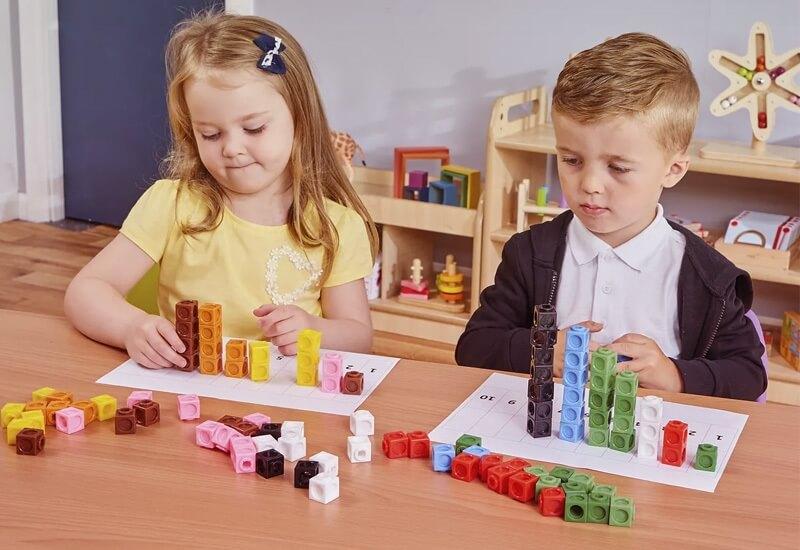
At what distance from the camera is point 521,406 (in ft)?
4.02

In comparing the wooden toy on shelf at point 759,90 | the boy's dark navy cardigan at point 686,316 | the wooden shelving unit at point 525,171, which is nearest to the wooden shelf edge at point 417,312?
the wooden shelving unit at point 525,171

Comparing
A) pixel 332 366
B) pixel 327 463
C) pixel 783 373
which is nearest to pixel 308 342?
pixel 332 366

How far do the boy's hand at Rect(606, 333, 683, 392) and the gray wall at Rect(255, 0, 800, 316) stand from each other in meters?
1.92

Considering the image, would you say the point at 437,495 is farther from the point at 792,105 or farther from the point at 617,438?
the point at 792,105

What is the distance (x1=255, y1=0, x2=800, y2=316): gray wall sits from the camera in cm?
306

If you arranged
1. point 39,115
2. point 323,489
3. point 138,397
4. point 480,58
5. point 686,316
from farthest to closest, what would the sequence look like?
point 39,115, point 480,58, point 686,316, point 138,397, point 323,489

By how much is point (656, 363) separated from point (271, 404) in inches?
18.3

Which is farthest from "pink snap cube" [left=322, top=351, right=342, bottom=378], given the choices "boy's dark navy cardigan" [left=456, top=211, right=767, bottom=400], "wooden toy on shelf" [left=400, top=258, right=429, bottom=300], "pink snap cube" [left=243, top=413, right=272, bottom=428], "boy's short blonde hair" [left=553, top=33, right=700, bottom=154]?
"wooden toy on shelf" [left=400, top=258, right=429, bottom=300]

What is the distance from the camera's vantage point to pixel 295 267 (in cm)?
169

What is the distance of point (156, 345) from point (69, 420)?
221mm

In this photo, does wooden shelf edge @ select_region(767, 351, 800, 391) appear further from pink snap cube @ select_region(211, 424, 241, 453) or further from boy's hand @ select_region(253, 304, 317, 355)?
pink snap cube @ select_region(211, 424, 241, 453)

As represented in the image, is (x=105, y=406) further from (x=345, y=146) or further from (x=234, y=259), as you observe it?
(x=345, y=146)

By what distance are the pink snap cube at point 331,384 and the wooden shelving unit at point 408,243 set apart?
6.29ft

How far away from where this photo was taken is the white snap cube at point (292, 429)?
111 cm
